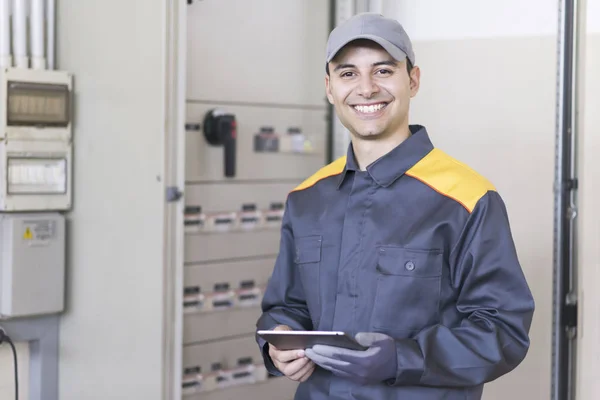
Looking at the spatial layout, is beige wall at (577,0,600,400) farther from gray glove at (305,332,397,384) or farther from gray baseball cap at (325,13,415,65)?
gray glove at (305,332,397,384)

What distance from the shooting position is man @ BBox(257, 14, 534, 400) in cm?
154

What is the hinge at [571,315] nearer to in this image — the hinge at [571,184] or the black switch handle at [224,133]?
the hinge at [571,184]

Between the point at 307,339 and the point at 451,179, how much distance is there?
1.46 ft

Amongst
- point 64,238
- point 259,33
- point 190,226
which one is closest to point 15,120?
point 64,238

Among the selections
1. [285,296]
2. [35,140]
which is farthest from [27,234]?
[285,296]

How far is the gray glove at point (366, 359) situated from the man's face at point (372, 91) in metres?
0.45

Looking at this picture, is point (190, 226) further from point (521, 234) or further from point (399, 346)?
point (399, 346)

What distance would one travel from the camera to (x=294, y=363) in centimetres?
164

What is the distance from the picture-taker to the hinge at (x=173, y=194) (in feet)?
8.80

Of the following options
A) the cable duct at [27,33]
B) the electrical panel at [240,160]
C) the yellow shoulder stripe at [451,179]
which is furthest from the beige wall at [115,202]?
the yellow shoulder stripe at [451,179]

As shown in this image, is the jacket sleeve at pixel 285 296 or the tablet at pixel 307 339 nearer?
the tablet at pixel 307 339

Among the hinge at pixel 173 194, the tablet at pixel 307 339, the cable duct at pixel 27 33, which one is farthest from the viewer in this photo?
the hinge at pixel 173 194

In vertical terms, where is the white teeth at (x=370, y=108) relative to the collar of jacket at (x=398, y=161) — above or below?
above

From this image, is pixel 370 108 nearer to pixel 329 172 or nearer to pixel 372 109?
pixel 372 109
